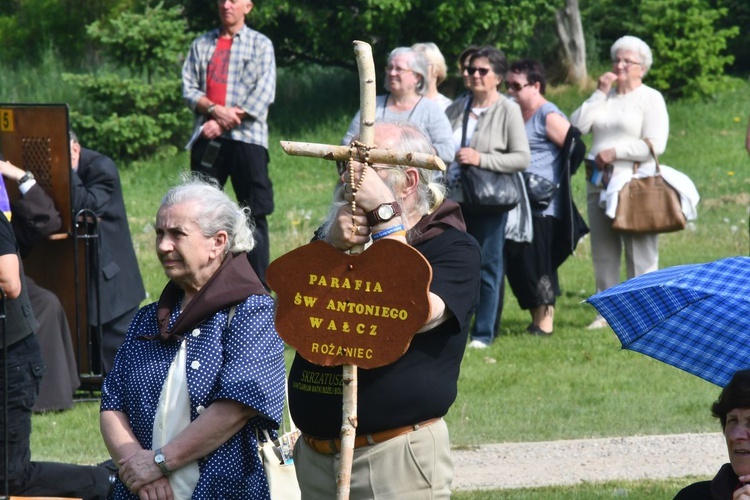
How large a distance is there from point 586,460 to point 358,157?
4029mm

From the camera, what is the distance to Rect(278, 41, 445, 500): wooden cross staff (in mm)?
3621

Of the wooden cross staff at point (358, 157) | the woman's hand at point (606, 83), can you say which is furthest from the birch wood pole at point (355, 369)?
the woman's hand at point (606, 83)

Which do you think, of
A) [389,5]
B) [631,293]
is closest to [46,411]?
[631,293]

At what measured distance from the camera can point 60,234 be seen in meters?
8.70

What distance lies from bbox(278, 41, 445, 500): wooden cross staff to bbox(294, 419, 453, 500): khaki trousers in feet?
1.19

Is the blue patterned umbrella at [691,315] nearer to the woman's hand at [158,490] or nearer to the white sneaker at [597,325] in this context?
the woman's hand at [158,490]

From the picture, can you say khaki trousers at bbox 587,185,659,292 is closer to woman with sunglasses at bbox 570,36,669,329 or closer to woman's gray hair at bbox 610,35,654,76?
woman with sunglasses at bbox 570,36,669,329

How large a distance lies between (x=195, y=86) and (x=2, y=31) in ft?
61.5

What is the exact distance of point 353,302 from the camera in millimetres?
3809

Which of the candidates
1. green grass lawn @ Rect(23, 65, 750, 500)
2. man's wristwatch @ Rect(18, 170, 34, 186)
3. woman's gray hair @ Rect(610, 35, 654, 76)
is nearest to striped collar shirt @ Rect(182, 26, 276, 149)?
man's wristwatch @ Rect(18, 170, 34, 186)

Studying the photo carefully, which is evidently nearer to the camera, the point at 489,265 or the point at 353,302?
the point at 353,302

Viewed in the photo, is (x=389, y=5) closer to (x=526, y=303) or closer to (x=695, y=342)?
(x=526, y=303)

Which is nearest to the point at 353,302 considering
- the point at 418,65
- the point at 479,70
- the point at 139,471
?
the point at 139,471

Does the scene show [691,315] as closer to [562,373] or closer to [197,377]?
[197,377]
